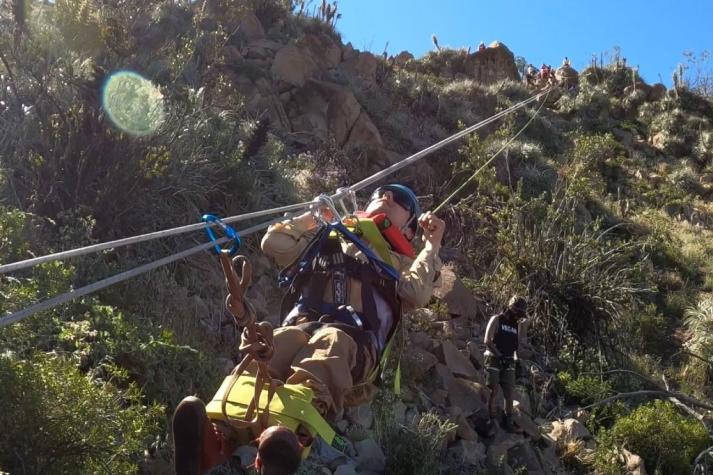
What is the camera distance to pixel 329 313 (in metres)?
4.11

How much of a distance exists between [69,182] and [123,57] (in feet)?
10.6

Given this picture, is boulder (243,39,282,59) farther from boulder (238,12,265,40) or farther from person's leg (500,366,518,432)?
person's leg (500,366,518,432)

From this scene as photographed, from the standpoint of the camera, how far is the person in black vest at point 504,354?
23.9 feet

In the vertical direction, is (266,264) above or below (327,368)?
above

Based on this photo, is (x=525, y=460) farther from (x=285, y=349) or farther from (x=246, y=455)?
(x=285, y=349)

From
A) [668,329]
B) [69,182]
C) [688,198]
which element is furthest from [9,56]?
[688,198]

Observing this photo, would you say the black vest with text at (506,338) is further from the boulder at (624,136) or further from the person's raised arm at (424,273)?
the boulder at (624,136)

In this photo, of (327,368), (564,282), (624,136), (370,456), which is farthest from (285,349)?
(624,136)

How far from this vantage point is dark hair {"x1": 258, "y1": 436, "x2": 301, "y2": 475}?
2857 mm

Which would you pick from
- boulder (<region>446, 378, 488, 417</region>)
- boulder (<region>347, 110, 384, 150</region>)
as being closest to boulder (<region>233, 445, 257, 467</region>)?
boulder (<region>446, 378, 488, 417</region>)

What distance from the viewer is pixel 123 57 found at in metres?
9.23

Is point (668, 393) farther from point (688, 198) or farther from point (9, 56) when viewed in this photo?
point (688, 198)

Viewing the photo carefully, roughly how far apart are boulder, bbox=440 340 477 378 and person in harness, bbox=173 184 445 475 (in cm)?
297

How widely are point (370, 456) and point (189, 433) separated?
316 cm
